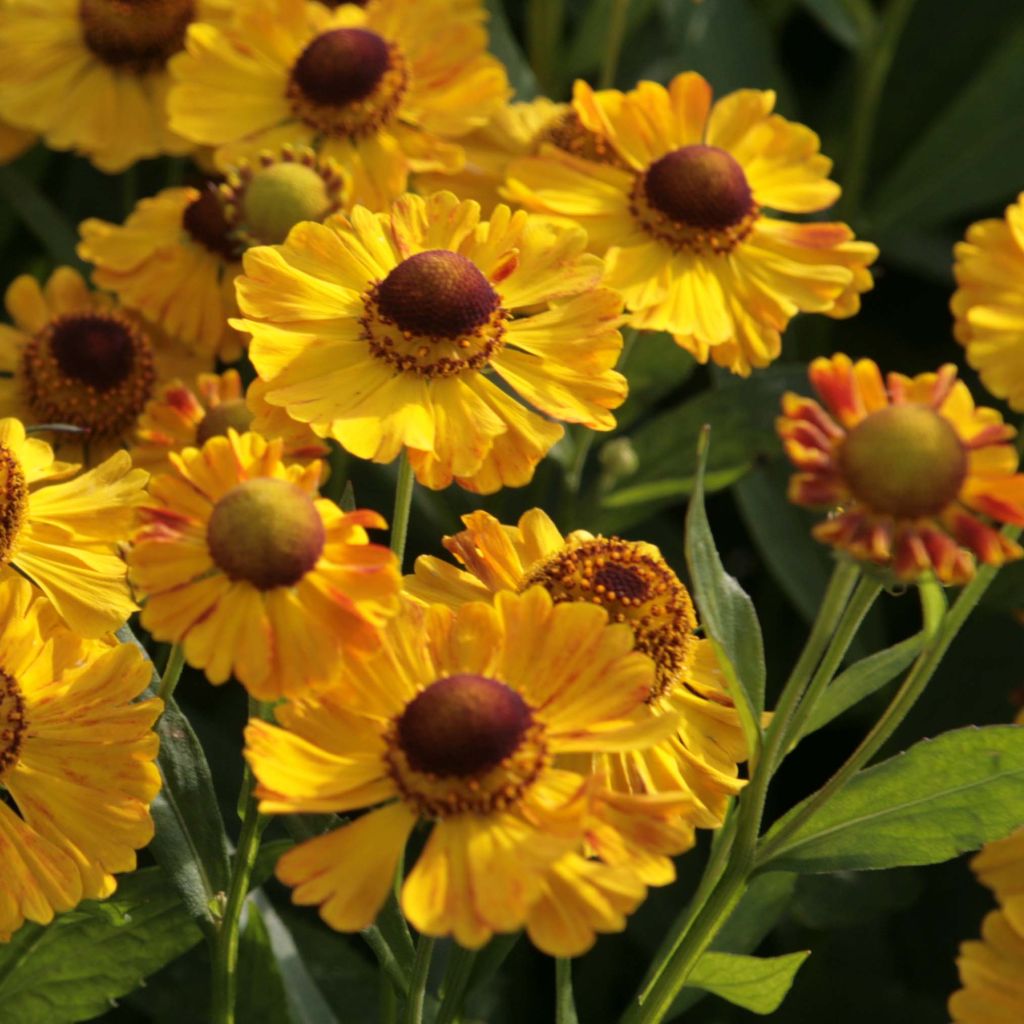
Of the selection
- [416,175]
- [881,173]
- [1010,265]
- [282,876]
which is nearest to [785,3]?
[881,173]

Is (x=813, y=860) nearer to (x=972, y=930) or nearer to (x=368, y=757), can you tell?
(x=368, y=757)

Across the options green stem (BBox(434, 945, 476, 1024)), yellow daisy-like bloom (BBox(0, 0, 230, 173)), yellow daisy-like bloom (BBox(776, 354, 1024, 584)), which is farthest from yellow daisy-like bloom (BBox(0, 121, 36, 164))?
yellow daisy-like bloom (BBox(776, 354, 1024, 584))

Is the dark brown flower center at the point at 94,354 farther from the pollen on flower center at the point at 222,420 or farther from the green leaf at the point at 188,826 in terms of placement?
the green leaf at the point at 188,826

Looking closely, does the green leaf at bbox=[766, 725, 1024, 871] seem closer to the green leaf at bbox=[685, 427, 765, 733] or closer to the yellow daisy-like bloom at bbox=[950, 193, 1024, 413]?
the green leaf at bbox=[685, 427, 765, 733]

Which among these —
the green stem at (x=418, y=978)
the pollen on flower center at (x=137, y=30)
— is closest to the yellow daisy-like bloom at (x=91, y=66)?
the pollen on flower center at (x=137, y=30)

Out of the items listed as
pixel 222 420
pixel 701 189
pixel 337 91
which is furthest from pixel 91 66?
pixel 701 189

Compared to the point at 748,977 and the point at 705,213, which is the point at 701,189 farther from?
the point at 748,977
